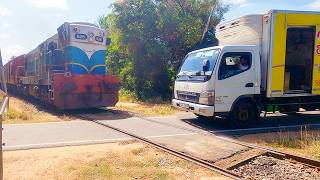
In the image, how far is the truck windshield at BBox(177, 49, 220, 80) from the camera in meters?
10.8

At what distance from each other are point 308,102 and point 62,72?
31.7 feet

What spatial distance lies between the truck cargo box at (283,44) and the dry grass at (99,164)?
196 inches

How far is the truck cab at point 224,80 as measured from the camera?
10.6 m

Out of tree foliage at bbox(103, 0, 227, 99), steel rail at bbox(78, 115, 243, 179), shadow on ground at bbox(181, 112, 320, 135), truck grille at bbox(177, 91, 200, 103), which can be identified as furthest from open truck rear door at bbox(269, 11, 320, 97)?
tree foliage at bbox(103, 0, 227, 99)

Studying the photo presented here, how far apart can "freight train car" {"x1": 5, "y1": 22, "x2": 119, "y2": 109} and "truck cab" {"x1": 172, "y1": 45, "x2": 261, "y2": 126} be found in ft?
17.4

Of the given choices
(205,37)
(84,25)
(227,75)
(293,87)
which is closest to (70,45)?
(84,25)

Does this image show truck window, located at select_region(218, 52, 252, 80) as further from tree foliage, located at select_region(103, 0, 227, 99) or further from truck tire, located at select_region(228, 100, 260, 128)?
tree foliage, located at select_region(103, 0, 227, 99)

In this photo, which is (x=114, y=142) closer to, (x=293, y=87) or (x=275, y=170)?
(x=275, y=170)

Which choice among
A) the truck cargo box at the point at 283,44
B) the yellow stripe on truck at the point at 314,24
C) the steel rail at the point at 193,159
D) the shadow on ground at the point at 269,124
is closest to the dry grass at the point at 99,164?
the steel rail at the point at 193,159

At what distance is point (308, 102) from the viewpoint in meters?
11.7

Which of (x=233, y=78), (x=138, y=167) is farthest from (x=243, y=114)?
(x=138, y=167)

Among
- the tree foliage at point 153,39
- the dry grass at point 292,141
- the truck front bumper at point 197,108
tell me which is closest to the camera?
the dry grass at point 292,141

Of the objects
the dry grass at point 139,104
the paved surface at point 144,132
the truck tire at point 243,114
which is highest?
the truck tire at point 243,114

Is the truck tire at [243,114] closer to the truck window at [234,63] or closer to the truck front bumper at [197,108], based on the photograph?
the truck front bumper at [197,108]
